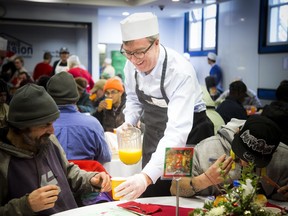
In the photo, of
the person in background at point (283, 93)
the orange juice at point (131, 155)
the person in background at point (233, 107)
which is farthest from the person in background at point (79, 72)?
the orange juice at point (131, 155)

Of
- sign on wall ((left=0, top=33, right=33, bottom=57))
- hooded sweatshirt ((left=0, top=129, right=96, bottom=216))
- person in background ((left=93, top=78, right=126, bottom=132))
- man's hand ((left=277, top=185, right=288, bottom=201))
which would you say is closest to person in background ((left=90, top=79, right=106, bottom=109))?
person in background ((left=93, top=78, right=126, bottom=132))

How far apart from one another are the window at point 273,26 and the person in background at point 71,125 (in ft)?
20.0

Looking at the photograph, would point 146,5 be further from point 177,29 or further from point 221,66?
point 177,29

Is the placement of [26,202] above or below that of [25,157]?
below

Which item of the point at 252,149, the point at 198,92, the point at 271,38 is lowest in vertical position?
the point at 252,149

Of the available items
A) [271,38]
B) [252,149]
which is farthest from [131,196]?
[271,38]

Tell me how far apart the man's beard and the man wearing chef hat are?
0.49m

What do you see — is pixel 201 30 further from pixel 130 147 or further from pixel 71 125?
pixel 130 147

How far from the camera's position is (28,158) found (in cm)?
190

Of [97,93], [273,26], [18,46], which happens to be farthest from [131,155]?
[18,46]

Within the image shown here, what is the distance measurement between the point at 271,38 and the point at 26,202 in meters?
Answer: 7.72

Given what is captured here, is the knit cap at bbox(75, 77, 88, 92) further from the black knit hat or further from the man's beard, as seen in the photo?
the black knit hat

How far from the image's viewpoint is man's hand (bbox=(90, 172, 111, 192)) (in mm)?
2152

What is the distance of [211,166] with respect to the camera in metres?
1.96
